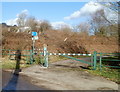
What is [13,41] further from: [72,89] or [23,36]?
[72,89]

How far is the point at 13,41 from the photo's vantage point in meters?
24.7

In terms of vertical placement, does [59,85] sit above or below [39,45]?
below

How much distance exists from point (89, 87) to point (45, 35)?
→ 23060 mm

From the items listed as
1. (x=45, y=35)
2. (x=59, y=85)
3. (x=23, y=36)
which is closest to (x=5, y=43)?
(x=23, y=36)

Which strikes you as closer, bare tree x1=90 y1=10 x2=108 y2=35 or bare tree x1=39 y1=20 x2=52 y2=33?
bare tree x1=90 y1=10 x2=108 y2=35

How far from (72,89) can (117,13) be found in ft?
21.4

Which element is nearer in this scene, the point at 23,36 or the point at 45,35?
the point at 23,36

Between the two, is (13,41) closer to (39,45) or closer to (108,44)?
(39,45)

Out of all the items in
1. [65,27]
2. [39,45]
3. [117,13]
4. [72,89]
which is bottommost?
[72,89]

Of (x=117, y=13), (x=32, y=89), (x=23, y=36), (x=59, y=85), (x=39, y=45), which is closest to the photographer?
(x=32, y=89)

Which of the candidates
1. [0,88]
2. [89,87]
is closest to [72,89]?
[89,87]

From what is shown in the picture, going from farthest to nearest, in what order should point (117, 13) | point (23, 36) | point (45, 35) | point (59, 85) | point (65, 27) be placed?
1. point (65, 27)
2. point (45, 35)
3. point (23, 36)
4. point (117, 13)
5. point (59, 85)

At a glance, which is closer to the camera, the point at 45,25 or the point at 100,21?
the point at 100,21

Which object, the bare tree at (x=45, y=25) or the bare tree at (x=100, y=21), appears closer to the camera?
the bare tree at (x=100, y=21)
